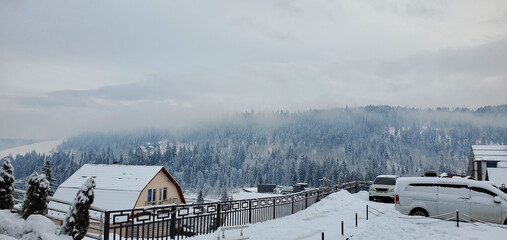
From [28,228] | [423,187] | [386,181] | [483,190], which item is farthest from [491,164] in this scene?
[28,228]

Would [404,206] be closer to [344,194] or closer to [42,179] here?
[344,194]

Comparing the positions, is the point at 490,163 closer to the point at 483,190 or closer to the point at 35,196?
the point at 483,190

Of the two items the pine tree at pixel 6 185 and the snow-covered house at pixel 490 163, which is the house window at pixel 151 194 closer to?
the pine tree at pixel 6 185

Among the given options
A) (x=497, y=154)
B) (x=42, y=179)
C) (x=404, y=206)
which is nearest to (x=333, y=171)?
(x=497, y=154)

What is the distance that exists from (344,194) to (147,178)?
2223 centimetres

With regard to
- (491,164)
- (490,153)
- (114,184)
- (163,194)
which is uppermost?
(490,153)

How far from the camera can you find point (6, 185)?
39.1 feet

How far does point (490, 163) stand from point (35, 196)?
2043 inches

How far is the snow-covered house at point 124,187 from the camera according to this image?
37.2m

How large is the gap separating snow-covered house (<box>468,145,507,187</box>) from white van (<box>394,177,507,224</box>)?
30.1 m

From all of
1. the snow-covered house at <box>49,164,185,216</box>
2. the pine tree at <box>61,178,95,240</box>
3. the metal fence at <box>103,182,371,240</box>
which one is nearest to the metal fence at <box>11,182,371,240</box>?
the metal fence at <box>103,182,371,240</box>

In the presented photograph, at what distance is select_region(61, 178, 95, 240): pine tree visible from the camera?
10516 mm

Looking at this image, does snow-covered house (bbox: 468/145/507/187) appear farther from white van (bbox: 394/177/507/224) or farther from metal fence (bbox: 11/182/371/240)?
white van (bbox: 394/177/507/224)

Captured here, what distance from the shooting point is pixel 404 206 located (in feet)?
56.1
